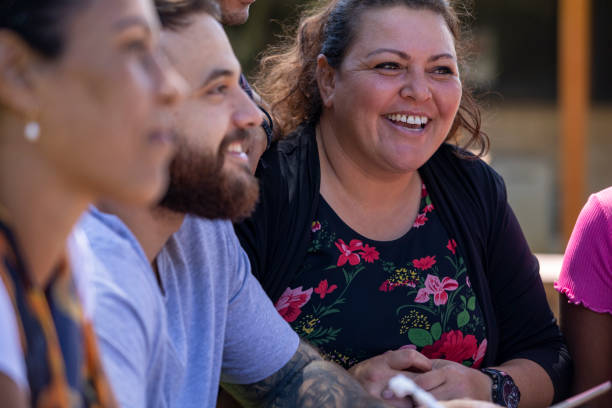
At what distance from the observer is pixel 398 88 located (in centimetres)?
210

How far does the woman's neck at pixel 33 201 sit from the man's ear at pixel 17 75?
0.14ft

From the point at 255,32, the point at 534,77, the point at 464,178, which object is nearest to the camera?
the point at 464,178

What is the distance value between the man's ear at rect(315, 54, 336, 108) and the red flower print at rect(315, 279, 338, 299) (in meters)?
0.49

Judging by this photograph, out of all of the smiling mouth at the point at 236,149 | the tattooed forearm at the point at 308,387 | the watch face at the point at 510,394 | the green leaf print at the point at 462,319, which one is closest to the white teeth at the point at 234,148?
the smiling mouth at the point at 236,149

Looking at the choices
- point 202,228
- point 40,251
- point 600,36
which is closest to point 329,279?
point 202,228

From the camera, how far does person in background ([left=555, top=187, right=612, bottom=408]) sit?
2072 mm

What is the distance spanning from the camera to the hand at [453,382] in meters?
1.85

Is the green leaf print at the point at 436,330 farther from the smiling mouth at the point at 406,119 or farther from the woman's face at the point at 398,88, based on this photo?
the smiling mouth at the point at 406,119

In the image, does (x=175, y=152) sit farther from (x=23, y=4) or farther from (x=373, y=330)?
(x=373, y=330)

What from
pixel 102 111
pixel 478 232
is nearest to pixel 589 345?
pixel 478 232

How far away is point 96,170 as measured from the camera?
90 centimetres

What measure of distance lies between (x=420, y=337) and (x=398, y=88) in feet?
2.01

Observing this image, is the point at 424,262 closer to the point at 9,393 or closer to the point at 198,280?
the point at 198,280

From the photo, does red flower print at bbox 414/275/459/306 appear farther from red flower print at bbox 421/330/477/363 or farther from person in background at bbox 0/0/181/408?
person in background at bbox 0/0/181/408
